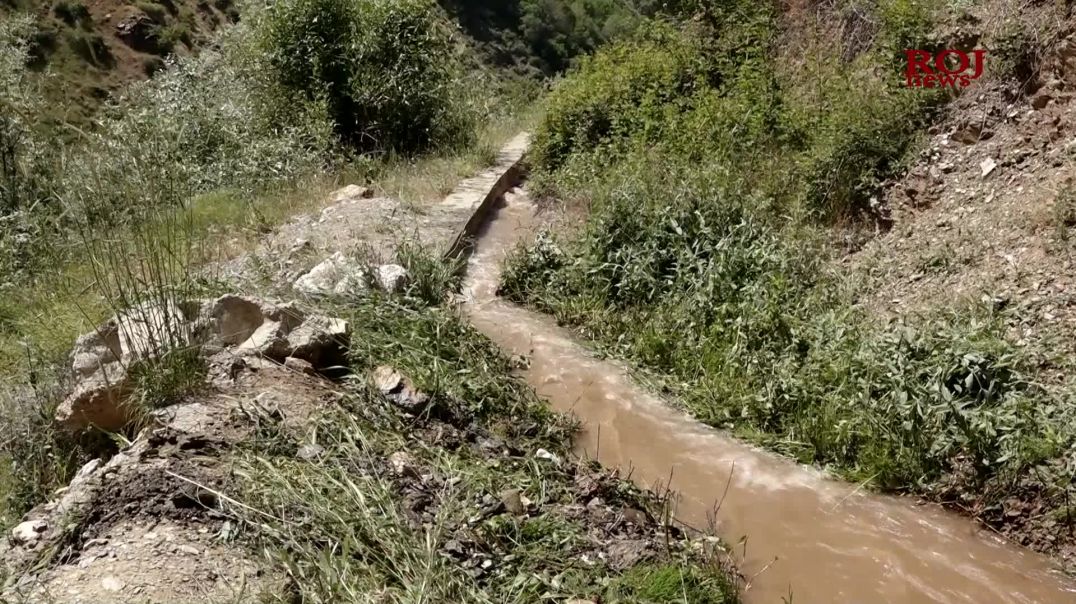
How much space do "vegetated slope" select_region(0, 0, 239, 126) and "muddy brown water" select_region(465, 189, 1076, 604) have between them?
1702 cm

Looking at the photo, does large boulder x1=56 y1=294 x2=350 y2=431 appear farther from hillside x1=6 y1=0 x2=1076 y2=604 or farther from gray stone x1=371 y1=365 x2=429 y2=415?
gray stone x1=371 y1=365 x2=429 y2=415

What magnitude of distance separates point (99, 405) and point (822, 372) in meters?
3.82

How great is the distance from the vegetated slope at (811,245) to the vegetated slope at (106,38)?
14.7 meters

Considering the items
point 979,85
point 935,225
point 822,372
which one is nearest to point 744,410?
point 822,372

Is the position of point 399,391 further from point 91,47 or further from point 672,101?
point 91,47

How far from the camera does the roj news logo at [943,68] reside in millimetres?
6727

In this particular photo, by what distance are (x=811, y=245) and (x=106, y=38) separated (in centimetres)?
2079

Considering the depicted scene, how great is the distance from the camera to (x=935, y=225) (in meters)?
6.09

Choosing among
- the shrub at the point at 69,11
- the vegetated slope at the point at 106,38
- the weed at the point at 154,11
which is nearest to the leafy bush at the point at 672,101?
the vegetated slope at the point at 106,38

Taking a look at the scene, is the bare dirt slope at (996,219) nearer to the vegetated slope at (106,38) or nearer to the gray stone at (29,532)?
the gray stone at (29,532)

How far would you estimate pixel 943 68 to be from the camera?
6.88 meters

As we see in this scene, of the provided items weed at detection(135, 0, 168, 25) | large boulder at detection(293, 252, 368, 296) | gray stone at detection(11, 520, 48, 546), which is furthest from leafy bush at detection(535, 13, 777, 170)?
weed at detection(135, 0, 168, 25)

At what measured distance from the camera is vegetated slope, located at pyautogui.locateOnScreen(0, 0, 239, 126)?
19953 mm

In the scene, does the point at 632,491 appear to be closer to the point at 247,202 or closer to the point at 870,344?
the point at 870,344
